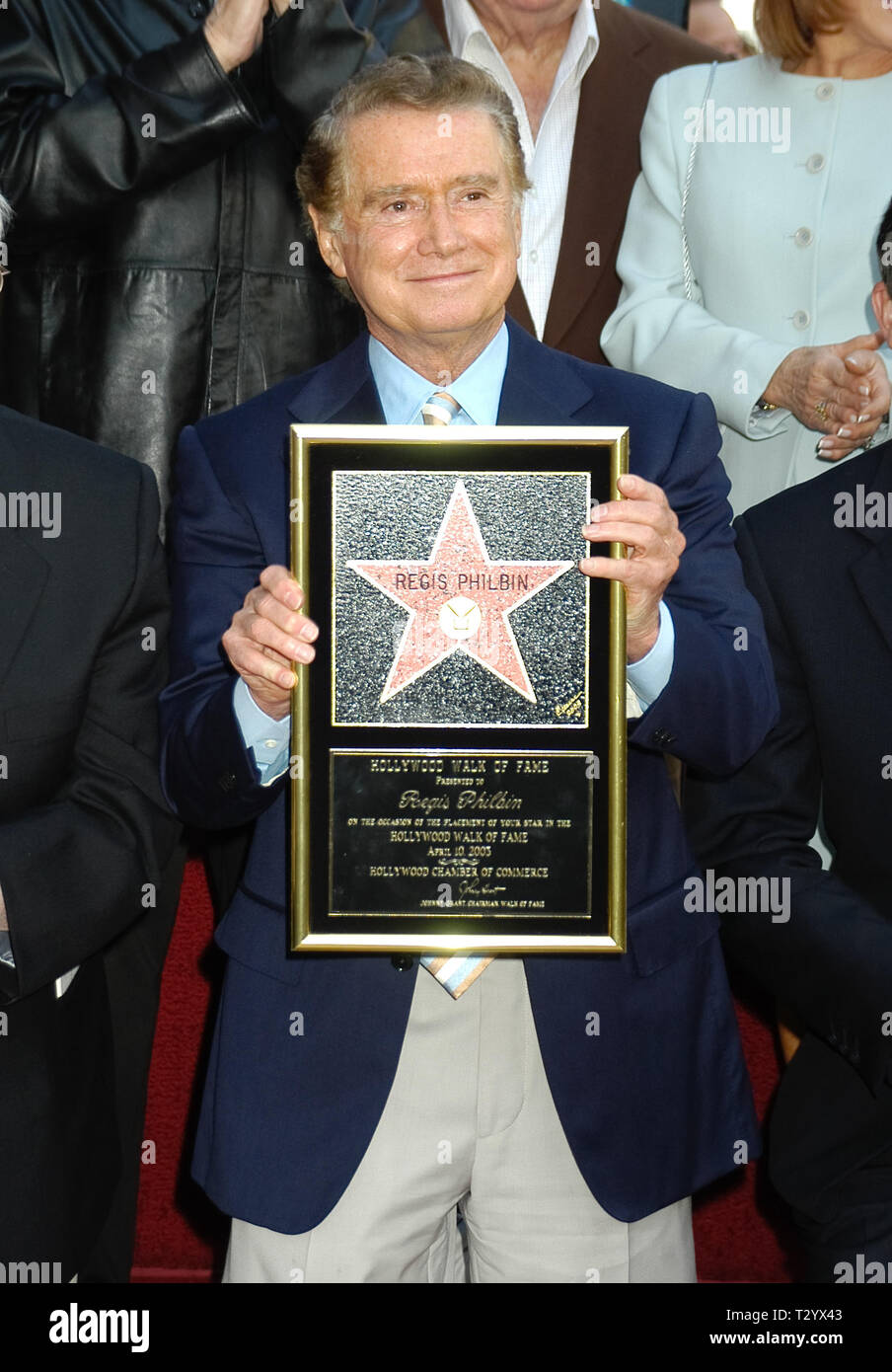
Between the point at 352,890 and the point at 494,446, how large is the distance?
0.57 meters

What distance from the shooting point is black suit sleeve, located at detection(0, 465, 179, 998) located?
2.43 meters

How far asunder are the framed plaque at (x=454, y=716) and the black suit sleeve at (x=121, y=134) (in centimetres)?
134

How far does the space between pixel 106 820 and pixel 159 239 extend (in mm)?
1302

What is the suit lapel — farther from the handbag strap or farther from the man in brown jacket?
the man in brown jacket

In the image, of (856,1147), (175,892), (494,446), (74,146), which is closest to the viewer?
(494,446)

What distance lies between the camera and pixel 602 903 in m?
2.22

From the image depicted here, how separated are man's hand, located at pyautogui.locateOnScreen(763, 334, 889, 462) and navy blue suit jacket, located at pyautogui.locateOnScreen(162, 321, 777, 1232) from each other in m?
0.63

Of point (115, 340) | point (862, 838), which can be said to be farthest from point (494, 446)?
point (115, 340)

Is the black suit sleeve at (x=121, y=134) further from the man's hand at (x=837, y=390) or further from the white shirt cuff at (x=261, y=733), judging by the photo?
the white shirt cuff at (x=261, y=733)

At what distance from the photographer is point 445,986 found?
2.39 meters

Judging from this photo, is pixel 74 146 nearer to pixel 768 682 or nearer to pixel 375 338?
pixel 375 338

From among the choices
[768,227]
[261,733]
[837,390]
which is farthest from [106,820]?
[768,227]
